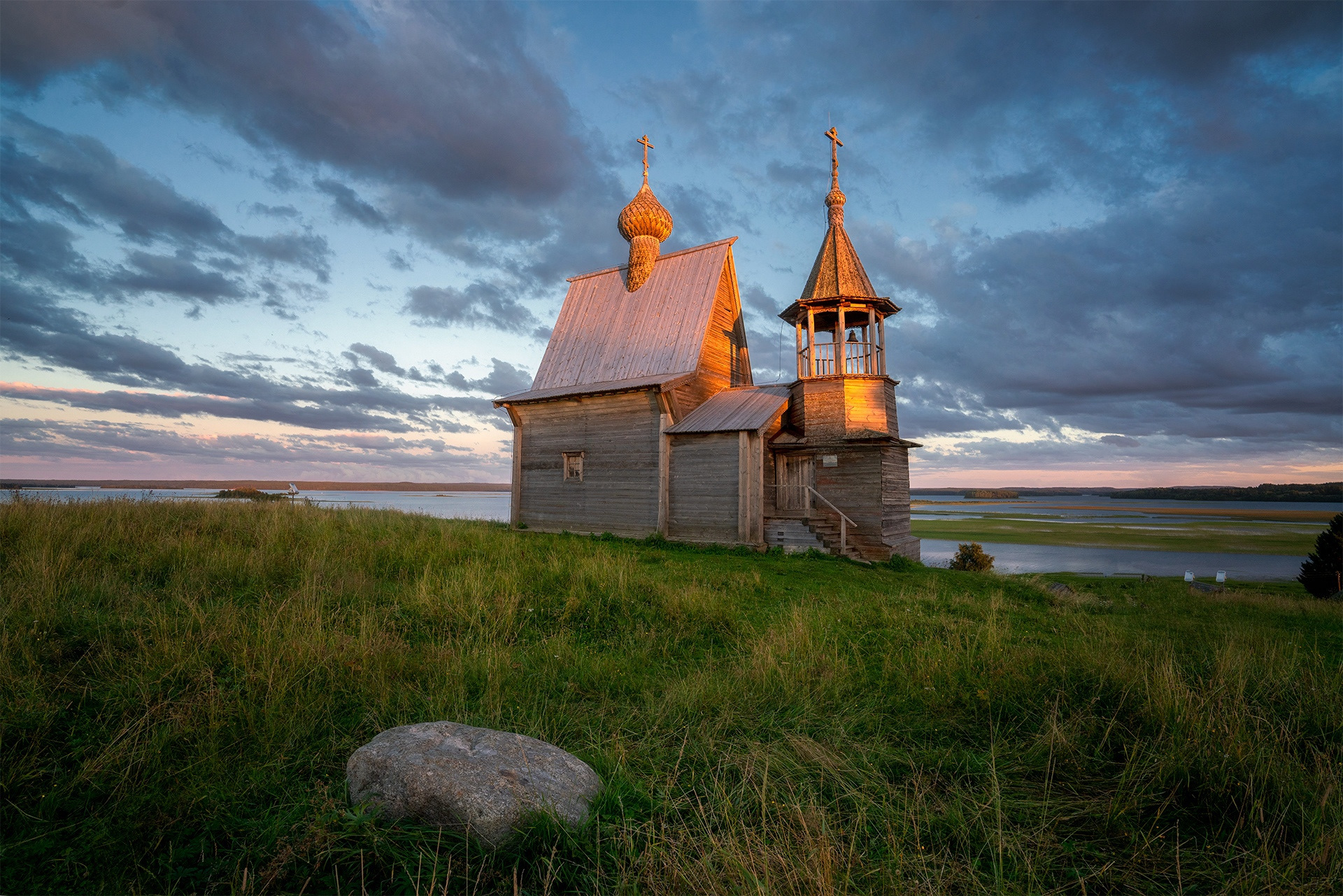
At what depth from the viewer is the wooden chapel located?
57.4 ft

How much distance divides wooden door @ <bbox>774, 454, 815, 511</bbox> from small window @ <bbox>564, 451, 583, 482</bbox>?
663cm

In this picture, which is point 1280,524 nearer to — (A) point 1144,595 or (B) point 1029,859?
(A) point 1144,595

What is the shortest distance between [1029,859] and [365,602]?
6622 mm

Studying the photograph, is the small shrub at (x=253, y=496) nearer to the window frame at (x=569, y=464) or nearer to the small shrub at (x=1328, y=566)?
the window frame at (x=569, y=464)

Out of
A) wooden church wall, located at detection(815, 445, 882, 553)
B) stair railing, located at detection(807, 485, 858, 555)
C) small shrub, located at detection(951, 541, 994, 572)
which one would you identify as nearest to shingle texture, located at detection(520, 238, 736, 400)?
wooden church wall, located at detection(815, 445, 882, 553)

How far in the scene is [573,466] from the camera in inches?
822

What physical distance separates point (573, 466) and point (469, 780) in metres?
17.9

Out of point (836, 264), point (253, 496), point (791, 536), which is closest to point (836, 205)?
point (836, 264)

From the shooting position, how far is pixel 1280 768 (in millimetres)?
3461

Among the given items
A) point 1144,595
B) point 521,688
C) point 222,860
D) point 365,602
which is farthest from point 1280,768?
point 1144,595

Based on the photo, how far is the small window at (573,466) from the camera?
20.6 m

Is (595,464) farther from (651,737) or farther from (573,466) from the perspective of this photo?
(651,737)

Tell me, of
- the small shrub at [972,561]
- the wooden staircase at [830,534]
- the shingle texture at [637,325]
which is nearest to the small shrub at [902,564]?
the wooden staircase at [830,534]

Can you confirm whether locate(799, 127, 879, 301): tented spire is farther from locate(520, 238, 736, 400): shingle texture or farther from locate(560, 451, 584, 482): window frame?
locate(560, 451, 584, 482): window frame
